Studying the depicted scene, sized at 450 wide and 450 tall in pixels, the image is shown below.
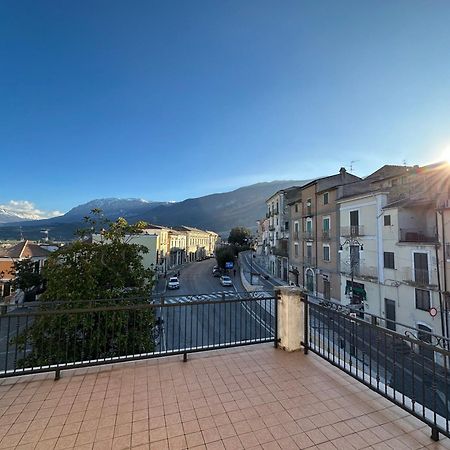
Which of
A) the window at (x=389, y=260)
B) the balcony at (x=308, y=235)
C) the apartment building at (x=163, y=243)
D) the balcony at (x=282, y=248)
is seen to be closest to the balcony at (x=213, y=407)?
the window at (x=389, y=260)

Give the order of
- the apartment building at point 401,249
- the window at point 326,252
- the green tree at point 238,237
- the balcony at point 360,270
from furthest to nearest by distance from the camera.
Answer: the green tree at point 238,237 < the window at point 326,252 < the balcony at point 360,270 < the apartment building at point 401,249

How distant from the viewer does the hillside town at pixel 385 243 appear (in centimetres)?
1437

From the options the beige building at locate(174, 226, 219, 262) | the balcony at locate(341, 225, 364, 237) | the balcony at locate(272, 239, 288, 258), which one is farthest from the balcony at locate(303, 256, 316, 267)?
the beige building at locate(174, 226, 219, 262)

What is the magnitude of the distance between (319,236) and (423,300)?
10690mm

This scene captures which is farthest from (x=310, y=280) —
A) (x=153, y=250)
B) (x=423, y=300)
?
(x=153, y=250)

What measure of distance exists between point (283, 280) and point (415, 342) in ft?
105

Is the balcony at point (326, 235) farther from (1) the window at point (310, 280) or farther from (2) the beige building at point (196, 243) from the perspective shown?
(2) the beige building at point (196, 243)

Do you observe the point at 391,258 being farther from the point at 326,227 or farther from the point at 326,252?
the point at 326,227

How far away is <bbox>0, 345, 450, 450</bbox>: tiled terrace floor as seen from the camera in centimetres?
252

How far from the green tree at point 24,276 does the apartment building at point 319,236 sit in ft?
86.4

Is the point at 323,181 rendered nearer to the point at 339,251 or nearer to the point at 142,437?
the point at 339,251

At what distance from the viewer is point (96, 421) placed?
2768 mm

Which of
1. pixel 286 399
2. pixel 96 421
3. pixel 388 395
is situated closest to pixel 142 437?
pixel 96 421

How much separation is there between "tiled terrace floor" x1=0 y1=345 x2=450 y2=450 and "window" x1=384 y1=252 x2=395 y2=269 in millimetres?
15809
